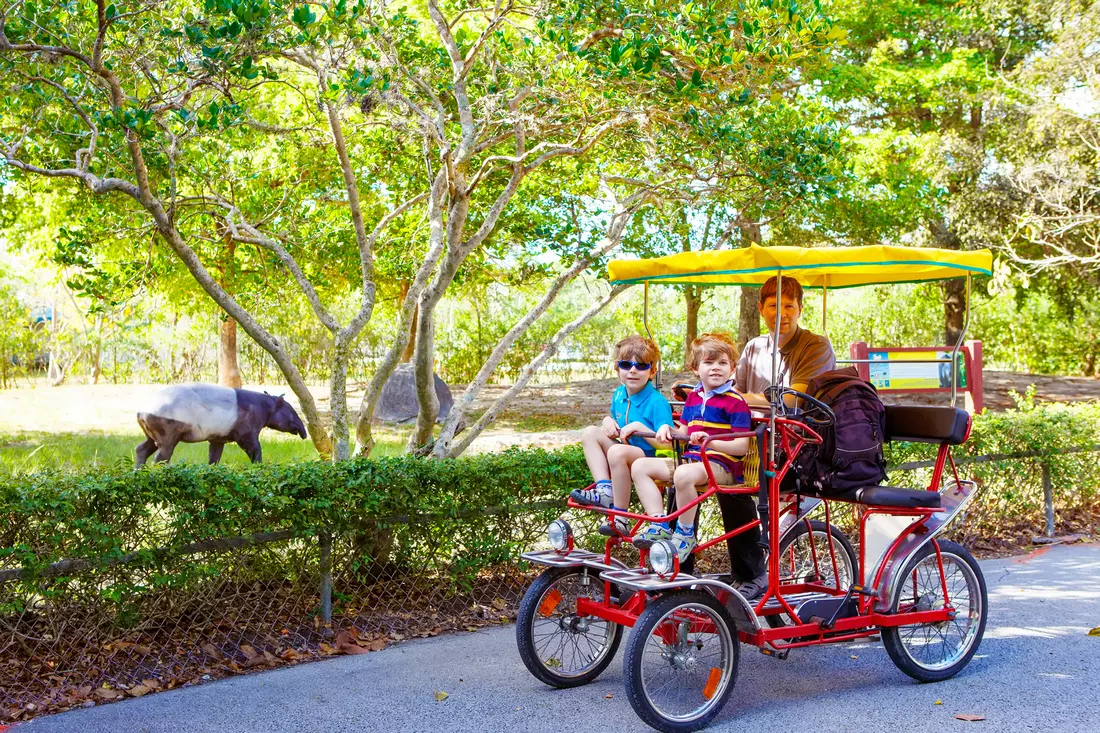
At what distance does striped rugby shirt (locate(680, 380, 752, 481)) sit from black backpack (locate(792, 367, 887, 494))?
39 cm

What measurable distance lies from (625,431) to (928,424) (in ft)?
5.27

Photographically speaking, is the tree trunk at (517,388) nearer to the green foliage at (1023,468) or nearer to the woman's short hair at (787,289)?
the woman's short hair at (787,289)

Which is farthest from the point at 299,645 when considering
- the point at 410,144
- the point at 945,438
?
the point at 410,144

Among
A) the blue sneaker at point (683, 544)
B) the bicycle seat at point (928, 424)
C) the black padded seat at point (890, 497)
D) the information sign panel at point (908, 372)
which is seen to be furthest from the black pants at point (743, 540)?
the information sign panel at point (908, 372)

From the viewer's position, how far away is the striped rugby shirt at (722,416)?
484 centimetres

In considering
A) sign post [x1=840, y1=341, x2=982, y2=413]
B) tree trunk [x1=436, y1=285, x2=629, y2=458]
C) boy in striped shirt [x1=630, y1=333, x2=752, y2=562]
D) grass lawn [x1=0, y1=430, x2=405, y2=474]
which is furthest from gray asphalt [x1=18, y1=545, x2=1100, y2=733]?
grass lawn [x1=0, y1=430, x2=405, y2=474]

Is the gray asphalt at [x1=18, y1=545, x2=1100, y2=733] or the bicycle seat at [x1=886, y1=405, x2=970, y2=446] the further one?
the bicycle seat at [x1=886, y1=405, x2=970, y2=446]

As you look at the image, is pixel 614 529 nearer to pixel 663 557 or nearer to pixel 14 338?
pixel 663 557

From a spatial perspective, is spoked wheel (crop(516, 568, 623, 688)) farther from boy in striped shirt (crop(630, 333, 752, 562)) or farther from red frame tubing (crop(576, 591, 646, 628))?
boy in striped shirt (crop(630, 333, 752, 562))

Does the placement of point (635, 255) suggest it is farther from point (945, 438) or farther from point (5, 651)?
point (5, 651)

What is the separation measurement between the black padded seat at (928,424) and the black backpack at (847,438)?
33 cm

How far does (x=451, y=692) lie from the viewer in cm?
Answer: 495

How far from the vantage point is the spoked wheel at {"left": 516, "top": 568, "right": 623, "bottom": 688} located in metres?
4.85

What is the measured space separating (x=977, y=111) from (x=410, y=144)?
1469 cm
